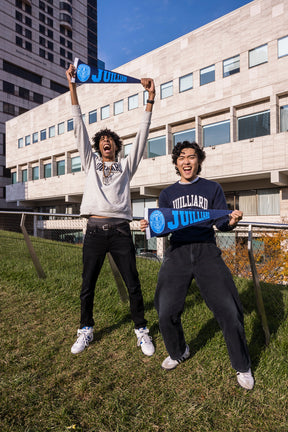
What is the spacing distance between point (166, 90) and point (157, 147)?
171 inches

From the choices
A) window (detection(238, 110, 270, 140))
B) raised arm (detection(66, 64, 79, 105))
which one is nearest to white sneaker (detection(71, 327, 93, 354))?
raised arm (detection(66, 64, 79, 105))

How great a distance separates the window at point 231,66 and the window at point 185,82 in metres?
2.54

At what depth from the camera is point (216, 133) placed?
64.0 ft

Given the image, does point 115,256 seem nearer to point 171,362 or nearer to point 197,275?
point 197,275

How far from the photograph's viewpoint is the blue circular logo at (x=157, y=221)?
2.34 metres

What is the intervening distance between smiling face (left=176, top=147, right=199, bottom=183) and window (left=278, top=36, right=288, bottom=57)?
58.9ft

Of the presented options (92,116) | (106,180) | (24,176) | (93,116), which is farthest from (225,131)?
(24,176)

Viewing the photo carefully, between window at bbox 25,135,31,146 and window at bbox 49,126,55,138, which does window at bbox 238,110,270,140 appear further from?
window at bbox 25,135,31,146

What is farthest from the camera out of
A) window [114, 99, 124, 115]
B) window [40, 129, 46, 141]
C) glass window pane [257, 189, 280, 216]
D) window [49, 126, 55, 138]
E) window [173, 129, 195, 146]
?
window [40, 129, 46, 141]

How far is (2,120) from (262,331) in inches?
1904

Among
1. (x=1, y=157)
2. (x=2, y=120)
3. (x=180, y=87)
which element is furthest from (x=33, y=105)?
(x=180, y=87)

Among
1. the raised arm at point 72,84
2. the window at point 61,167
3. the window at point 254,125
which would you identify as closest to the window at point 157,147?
the window at point 254,125

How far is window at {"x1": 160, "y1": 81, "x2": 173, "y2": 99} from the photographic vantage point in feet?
70.7

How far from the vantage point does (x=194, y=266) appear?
2346 millimetres
